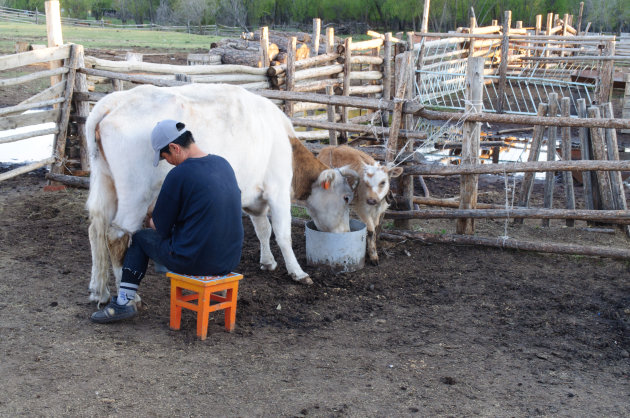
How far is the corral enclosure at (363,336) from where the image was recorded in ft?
12.7

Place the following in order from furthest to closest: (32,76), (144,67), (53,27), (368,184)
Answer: (144,67) < (53,27) < (32,76) < (368,184)

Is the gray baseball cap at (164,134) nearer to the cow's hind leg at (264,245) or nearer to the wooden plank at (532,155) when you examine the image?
the cow's hind leg at (264,245)

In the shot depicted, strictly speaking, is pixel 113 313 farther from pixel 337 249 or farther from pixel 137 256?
pixel 337 249

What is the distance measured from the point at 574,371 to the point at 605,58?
956 centimetres

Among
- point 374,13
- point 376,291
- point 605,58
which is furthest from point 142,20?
point 376,291

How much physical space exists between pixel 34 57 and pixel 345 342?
596cm

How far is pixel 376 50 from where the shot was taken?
1772cm

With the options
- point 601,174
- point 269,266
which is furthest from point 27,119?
point 601,174

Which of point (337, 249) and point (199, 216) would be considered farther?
point (337, 249)

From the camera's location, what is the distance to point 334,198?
6438mm

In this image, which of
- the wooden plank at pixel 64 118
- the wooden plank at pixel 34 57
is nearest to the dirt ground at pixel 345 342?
the wooden plank at pixel 34 57

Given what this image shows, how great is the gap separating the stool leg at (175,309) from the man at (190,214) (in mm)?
146

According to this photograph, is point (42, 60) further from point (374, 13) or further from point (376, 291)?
point (374, 13)

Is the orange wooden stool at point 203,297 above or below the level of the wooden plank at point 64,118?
below
